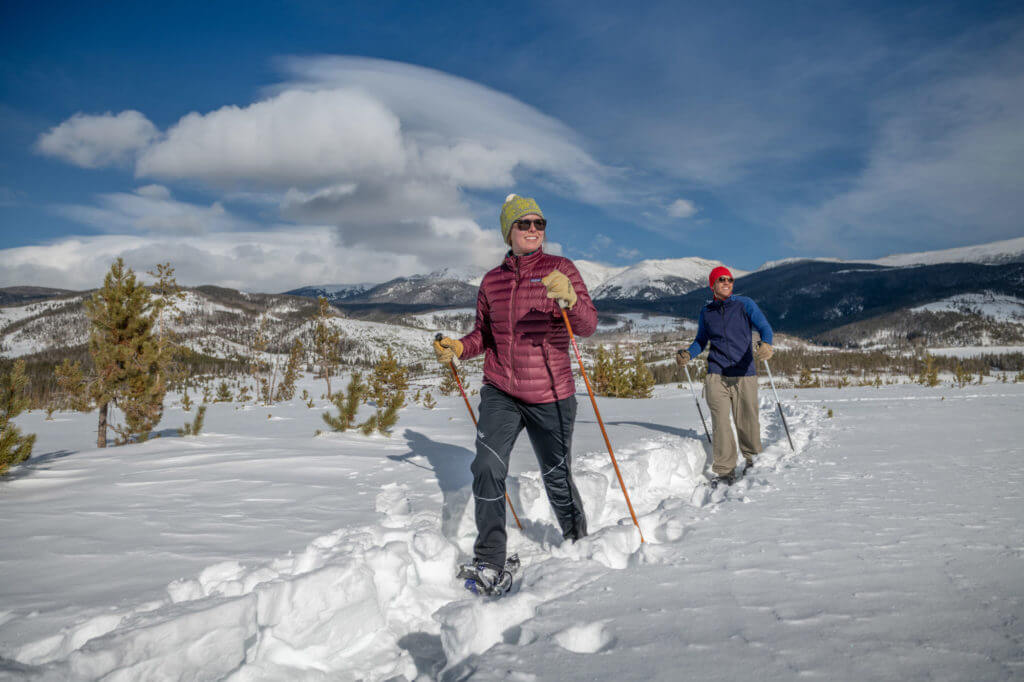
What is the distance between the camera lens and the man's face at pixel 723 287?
5590 mm

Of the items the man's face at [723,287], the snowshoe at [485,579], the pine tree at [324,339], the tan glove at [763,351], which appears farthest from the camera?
the pine tree at [324,339]

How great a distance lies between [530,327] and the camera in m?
3.11

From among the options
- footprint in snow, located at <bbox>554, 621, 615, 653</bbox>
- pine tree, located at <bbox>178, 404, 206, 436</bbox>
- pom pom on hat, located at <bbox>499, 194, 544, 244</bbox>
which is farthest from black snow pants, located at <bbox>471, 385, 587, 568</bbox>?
pine tree, located at <bbox>178, 404, 206, 436</bbox>

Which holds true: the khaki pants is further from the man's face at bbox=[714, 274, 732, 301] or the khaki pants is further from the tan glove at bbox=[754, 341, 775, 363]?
the man's face at bbox=[714, 274, 732, 301]

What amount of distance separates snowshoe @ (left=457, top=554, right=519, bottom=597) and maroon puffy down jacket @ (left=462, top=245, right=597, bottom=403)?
100 centimetres

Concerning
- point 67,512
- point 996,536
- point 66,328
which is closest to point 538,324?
point 996,536

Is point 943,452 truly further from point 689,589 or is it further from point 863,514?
point 689,589

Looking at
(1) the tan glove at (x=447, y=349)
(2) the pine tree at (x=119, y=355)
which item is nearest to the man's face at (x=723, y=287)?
(1) the tan glove at (x=447, y=349)

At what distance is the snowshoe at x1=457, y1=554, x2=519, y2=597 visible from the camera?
107 inches

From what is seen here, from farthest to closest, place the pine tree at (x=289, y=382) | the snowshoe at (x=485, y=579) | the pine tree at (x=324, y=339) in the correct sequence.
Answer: the pine tree at (x=289, y=382), the pine tree at (x=324, y=339), the snowshoe at (x=485, y=579)

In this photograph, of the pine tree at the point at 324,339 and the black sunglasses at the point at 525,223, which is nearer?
the black sunglasses at the point at 525,223

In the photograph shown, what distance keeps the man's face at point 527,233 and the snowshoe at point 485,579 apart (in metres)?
1.94

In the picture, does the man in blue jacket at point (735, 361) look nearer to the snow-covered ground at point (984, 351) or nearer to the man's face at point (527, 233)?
the man's face at point (527, 233)

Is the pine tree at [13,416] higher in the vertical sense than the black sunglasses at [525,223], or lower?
lower
